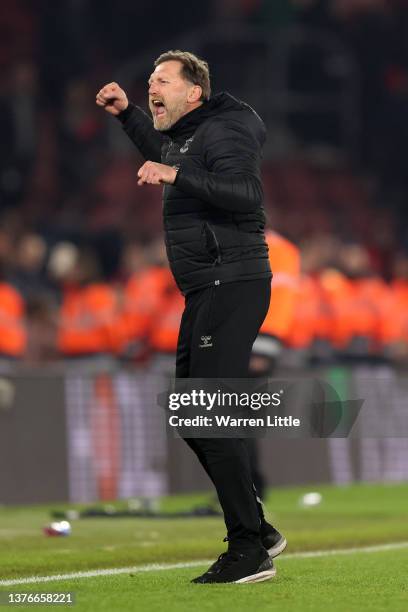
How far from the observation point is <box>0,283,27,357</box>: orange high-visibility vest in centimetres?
1505

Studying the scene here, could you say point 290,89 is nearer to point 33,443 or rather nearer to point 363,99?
point 363,99

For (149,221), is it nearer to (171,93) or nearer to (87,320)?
(87,320)

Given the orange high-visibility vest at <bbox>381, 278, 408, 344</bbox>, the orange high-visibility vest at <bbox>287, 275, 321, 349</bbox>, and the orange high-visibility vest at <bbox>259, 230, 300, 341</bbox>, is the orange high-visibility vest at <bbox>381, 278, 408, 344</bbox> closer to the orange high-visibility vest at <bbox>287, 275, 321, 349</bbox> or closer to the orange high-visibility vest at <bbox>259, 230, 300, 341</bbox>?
the orange high-visibility vest at <bbox>287, 275, 321, 349</bbox>

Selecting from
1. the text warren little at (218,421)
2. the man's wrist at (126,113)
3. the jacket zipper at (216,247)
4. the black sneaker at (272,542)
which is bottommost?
the black sneaker at (272,542)

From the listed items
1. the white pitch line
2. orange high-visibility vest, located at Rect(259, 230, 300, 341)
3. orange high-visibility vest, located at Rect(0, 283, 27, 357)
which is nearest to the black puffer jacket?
the white pitch line

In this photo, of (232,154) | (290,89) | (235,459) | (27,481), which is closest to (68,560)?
(235,459)

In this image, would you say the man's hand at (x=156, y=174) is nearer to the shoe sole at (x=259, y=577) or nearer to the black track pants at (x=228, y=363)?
the black track pants at (x=228, y=363)

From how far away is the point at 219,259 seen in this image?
6844 millimetres

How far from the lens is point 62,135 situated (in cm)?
2491

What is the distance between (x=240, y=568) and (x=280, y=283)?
4.55m

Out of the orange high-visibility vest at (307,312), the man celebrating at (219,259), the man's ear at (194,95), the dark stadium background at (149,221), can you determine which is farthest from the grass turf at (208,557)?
the orange high-visibility vest at (307,312)

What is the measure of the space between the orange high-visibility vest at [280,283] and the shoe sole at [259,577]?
14.1 ft

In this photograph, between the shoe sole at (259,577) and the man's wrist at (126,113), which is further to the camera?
the man's wrist at (126,113)

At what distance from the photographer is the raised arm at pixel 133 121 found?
7.43 m
